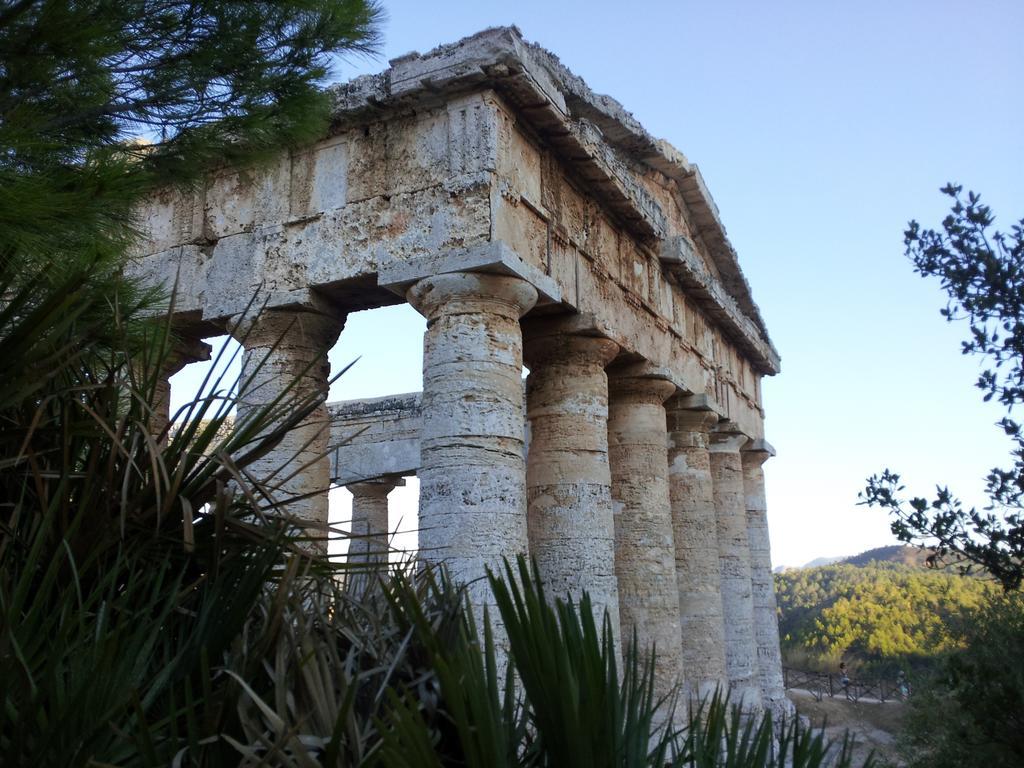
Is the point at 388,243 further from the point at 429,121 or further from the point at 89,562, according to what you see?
the point at 89,562

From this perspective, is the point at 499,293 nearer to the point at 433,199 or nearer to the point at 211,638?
the point at 433,199

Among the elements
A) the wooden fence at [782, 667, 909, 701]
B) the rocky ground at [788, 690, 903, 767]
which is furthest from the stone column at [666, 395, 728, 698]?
the wooden fence at [782, 667, 909, 701]

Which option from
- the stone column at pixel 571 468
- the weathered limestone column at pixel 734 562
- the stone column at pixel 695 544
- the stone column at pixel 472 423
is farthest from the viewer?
the weathered limestone column at pixel 734 562

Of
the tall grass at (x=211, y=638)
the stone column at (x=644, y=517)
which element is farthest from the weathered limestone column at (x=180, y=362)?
the tall grass at (x=211, y=638)

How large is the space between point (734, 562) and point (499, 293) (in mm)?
8108

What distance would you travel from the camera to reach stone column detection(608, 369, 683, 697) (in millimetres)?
10500

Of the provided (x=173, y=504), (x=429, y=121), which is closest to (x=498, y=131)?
(x=429, y=121)

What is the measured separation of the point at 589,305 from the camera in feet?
31.6

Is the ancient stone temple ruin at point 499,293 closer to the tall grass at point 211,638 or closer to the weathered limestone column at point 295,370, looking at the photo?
the weathered limestone column at point 295,370

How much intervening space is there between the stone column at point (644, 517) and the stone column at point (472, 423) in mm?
3278

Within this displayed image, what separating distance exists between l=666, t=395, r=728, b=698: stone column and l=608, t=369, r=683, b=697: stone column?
140 centimetres

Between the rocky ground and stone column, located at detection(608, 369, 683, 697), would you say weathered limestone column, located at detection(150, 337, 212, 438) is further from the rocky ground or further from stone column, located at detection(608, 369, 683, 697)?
the rocky ground

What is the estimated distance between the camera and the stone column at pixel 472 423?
742 cm

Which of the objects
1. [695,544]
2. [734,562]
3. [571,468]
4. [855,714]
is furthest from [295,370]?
[855,714]
